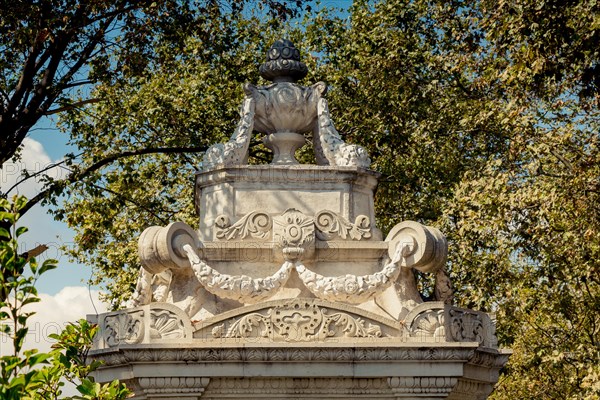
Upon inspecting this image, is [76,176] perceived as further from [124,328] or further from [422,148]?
[124,328]

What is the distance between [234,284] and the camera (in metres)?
12.4

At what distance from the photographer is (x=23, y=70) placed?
20266 mm

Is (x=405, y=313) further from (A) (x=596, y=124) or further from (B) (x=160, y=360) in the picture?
(A) (x=596, y=124)

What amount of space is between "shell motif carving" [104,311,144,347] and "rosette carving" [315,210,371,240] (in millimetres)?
2020

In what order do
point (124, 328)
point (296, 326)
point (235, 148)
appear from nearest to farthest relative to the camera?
1. point (296, 326)
2. point (124, 328)
3. point (235, 148)

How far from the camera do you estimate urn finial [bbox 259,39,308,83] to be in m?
14.2

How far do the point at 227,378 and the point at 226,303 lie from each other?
109 centimetres

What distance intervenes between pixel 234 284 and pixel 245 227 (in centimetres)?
75

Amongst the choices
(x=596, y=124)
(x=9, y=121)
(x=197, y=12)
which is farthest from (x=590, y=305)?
(x=9, y=121)

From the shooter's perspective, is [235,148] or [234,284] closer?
[234,284]

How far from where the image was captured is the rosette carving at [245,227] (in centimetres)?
1295

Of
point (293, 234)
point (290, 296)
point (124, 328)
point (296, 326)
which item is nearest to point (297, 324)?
point (296, 326)

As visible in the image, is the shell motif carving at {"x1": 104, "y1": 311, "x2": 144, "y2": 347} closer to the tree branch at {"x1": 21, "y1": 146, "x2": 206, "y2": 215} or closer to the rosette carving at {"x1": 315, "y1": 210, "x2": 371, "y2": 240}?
the rosette carving at {"x1": 315, "y1": 210, "x2": 371, "y2": 240}

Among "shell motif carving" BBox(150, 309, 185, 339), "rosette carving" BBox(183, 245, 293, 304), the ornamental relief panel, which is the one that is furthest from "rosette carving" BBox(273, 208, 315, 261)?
"shell motif carving" BBox(150, 309, 185, 339)
